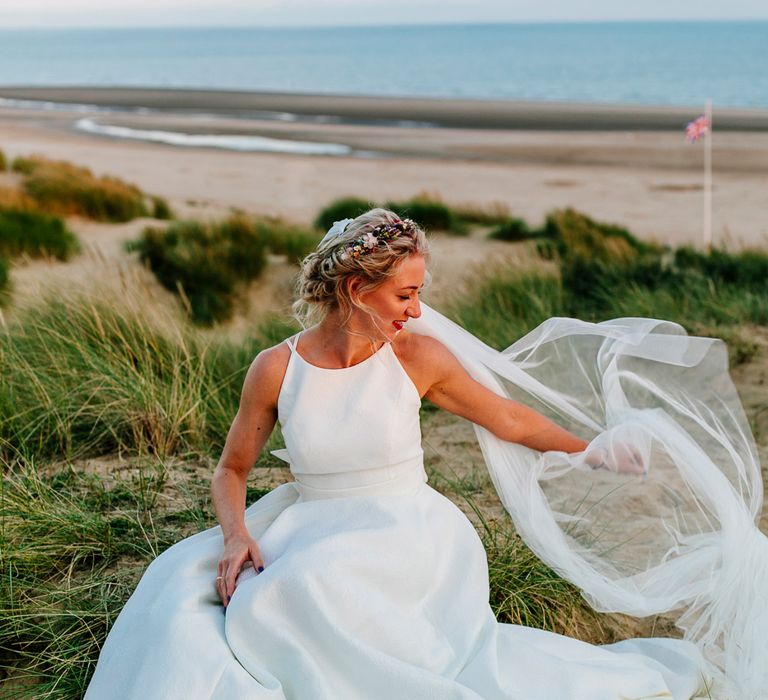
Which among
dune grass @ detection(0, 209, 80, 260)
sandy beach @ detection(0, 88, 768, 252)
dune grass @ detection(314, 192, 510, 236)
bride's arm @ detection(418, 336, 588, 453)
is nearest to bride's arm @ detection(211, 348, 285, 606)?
bride's arm @ detection(418, 336, 588, 453)

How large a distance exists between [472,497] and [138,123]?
102ft

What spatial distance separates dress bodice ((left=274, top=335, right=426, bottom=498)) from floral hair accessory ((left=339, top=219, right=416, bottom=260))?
344 mm

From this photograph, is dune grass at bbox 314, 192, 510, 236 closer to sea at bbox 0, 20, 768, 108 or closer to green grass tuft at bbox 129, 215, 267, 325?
green grass tuft at bbox 129, 215, 267, 325

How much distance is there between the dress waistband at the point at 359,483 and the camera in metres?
2.92

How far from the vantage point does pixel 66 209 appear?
46.5 ft

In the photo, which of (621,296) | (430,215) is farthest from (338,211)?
(621,296)

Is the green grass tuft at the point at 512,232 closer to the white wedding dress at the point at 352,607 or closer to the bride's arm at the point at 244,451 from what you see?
the white wedding dress at the point at 352,607

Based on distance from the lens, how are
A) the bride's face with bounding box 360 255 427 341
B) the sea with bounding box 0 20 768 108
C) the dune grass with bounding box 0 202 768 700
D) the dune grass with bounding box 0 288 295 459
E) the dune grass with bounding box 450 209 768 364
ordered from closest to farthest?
the bride's face with bounding box 360 255 427 341 < the dune grass with bounding box 0 202 768 700 < the dune grass with bounding box 0 288 295 459 < the dune grass with bounding box 450 209 768 364 < the sea with bounding box 0 20 768 108

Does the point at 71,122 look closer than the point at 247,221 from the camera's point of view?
No

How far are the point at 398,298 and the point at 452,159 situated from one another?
22092 millimetres

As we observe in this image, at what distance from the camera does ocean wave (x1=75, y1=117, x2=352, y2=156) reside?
26172 mm

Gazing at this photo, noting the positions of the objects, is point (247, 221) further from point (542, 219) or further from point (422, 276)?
point (422, 276)

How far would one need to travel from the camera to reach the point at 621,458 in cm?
319

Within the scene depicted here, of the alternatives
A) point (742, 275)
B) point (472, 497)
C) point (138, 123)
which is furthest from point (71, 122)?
point (472, 497)
